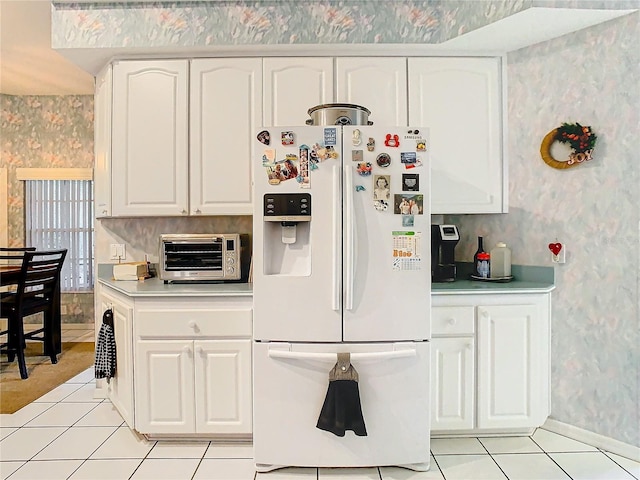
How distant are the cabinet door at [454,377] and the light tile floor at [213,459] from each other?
23 cm

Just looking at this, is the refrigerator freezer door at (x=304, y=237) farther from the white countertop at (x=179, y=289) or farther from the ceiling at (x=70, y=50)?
the ceiling at (x=70, y=50)

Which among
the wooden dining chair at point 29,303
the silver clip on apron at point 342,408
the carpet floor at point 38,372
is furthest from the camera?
the wooden dining chair at point 29,303

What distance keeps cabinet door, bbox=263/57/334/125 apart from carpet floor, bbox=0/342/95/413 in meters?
2.66

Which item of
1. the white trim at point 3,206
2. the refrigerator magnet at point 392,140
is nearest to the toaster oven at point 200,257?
the refrigerator magnet at point 392,140

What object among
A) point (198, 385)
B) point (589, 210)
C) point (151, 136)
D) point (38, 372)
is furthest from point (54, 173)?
point (589, 210)

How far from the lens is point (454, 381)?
2.43 meters

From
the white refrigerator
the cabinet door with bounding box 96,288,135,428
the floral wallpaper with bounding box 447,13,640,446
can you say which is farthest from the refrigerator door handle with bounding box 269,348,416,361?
the floral wallpaper with bounding box 447,13,640,446

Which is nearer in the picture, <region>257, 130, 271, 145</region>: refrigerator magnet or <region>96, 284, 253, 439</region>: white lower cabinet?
<region>257, 130, 271, 145</region>: refrigerator magnet

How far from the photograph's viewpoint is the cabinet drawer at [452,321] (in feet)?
7.97

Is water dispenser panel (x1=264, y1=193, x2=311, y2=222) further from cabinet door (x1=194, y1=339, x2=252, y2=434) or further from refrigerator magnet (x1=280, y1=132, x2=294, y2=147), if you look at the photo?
cabinet door (x1=194, y1=339, x2=252, y2=434)

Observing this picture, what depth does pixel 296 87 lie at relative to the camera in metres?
2.79

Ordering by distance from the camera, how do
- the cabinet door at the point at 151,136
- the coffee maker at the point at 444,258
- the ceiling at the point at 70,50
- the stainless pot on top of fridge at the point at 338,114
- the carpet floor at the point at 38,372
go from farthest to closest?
the carpet floor at the point at 38,372, the cabinet door at the point at 151,136, the coffee maker at the point at 444,258, the ceiling at the point at 70,50, the stainless pot on top of fridge at the point at 338,114

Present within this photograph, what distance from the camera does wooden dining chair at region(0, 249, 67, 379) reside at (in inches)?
141

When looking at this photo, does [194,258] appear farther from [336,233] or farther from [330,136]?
[330,136]
